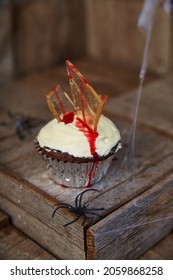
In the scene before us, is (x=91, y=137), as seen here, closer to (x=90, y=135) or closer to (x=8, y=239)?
(x=90, y=135)

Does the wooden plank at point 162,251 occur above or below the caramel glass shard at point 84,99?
below

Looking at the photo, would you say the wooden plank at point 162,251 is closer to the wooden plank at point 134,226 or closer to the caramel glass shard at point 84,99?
the wooden plank at point 134,226

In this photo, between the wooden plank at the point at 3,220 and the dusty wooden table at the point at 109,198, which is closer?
the dusty wooden table at the point at 109,198

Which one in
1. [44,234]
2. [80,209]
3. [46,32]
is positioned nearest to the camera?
[80,209]

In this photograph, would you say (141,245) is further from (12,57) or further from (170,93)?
(12,57)

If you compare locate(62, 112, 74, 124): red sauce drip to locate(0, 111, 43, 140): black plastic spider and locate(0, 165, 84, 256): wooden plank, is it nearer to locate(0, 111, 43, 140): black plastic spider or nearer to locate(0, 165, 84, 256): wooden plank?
locate(0, 165, 84, 256): wooden plank

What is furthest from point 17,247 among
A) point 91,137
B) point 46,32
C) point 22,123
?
point 46,32

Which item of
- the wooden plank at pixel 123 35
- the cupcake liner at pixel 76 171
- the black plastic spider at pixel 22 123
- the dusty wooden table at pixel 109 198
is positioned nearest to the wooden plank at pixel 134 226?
the dusty wooden table at pixel 109 198

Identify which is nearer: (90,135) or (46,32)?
(90,135)
